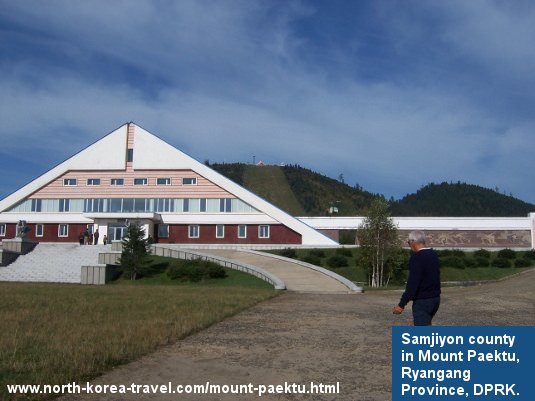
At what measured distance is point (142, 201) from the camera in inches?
1874

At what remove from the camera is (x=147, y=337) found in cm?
916

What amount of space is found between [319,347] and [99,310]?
6.75m

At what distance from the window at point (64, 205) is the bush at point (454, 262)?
32737 mm

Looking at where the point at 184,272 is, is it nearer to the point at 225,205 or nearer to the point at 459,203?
the point at 225,205

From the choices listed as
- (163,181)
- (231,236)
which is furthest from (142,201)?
(231,236)

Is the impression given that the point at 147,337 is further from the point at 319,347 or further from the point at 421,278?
the point at 421,278

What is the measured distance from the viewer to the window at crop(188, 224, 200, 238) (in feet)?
154

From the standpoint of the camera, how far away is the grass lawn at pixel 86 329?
7.06 m

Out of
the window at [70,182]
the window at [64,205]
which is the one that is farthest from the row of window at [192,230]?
the window at [70,182]

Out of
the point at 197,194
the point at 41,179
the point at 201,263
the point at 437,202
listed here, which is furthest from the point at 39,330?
the point at 437,202

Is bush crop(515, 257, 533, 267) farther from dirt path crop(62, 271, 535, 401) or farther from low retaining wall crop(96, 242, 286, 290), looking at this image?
dirt path crop(62, 271, 535, 401)

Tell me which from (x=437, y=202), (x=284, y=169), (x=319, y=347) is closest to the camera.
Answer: (x=319, y=347)

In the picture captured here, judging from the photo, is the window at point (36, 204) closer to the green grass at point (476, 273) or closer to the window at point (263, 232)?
the window at point (263, 232)

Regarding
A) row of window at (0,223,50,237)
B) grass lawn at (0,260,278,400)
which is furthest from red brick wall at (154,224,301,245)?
grass lawn at (0,260,278,400)
